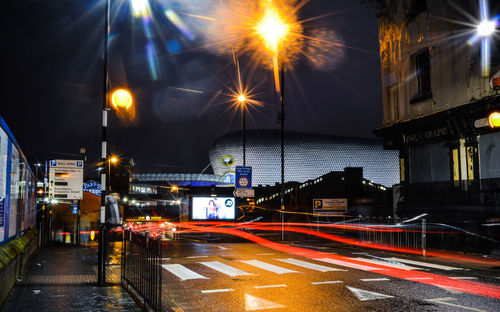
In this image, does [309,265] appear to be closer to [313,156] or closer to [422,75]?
[422,75]

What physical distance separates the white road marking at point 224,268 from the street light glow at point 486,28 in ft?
52.9

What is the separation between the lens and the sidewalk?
7270 mm

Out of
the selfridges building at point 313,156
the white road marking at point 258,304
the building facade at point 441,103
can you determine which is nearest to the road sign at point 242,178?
the building facade at point 441,103

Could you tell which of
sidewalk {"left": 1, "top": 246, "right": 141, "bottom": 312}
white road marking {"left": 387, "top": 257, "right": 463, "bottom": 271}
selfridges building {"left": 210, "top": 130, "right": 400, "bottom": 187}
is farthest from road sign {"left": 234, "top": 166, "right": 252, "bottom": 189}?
selfridges building {"left": 210, "top": 130, "right": 400, "bottom": 187}

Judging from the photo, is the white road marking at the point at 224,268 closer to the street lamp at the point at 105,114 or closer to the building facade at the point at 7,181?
the street lamp at the point at 105,114

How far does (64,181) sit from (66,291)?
10.3 feet

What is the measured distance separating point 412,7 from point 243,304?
21.6 m

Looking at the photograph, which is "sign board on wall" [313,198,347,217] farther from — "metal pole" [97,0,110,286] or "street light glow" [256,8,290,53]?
"metal pole" [97,0,110,286]

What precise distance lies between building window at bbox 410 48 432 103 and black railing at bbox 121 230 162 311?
19166 millimetres

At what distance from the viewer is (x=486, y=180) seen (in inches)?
727

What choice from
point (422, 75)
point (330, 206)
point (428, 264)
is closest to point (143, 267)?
point (428, 264)

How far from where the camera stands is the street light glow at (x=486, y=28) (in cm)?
1970

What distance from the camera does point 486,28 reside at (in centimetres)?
1998

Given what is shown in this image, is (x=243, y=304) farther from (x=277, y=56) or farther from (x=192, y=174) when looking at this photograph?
(x=192, y=174)
